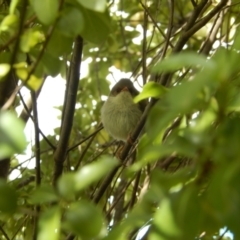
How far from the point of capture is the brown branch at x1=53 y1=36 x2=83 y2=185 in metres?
1.80

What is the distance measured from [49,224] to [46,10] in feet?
1.08

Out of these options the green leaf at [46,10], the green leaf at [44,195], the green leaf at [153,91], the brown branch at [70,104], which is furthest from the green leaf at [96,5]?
the brown branch at [70,104]

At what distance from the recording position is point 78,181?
2.28 feet

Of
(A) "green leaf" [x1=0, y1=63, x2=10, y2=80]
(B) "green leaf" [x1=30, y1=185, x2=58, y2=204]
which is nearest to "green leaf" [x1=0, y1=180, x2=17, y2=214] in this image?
(B) "green leaf" [x1=30, y1=185, x2=58, y2=204]

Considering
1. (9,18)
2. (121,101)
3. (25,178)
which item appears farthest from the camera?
(121,101)

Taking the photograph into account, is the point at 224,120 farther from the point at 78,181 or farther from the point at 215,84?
the point at 78,181

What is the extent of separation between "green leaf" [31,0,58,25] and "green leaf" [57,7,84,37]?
0.05 m

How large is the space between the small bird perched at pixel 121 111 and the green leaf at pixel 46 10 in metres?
2.54

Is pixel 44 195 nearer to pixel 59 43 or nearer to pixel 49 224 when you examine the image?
pixel 49 224

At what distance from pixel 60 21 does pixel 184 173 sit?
1.10ft

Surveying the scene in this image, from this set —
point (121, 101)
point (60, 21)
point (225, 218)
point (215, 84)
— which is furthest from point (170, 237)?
point (121, 101)

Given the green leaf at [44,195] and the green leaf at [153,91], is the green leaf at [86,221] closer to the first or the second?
the green leaf at [44,195]

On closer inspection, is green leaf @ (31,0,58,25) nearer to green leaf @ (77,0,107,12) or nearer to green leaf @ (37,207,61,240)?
green leaf @ (77,0,107,12)

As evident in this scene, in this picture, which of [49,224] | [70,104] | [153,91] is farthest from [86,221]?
[70,104]
